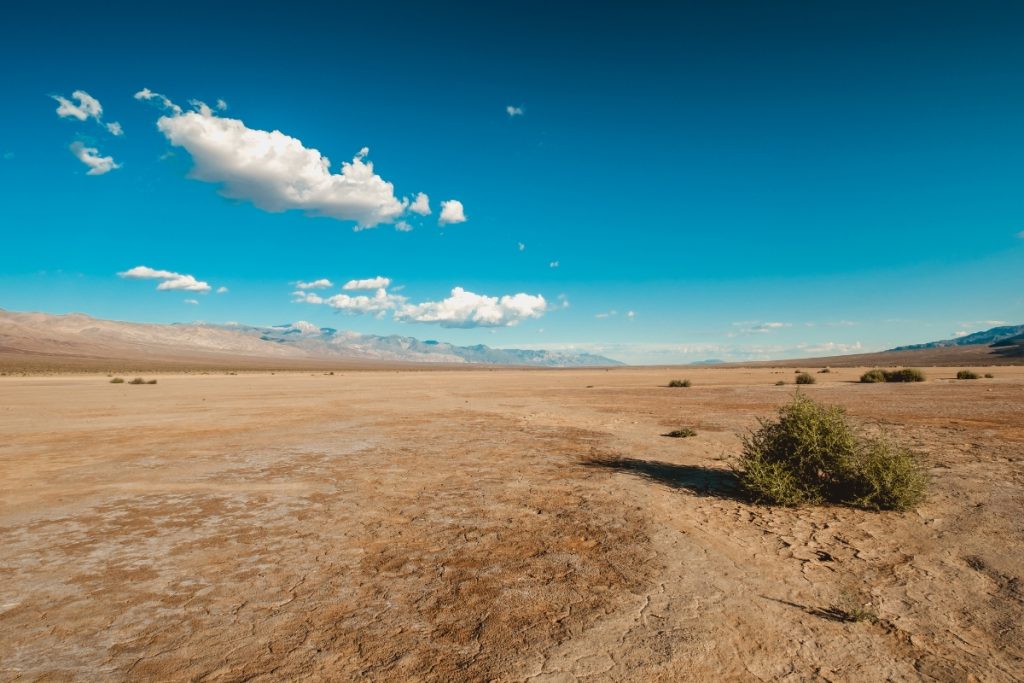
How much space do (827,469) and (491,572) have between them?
5.39 m

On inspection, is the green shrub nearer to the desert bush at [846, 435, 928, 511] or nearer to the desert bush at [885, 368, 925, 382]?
the desert bush at [885, 368, 925, 382]

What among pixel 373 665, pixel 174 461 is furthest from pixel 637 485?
pixel 174 461

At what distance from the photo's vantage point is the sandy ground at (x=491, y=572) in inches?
147

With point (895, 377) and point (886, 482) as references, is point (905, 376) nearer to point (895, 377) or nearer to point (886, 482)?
point (895, 377)

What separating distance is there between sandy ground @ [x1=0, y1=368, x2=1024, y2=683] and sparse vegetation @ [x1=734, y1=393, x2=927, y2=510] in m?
0.31

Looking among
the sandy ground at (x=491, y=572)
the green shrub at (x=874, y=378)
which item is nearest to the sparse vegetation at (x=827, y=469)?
the sandy ground at (x=491, y=572)

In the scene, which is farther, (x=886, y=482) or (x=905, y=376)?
(x=905, y=376)

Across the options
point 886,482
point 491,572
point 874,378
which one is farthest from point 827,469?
point 874,378

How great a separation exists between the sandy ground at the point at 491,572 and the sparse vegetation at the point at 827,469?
0.31m

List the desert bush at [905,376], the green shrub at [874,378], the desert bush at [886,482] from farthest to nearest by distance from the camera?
the green shrub at [874,378]
the desert bush at [905,376]
the desert bush at [886,482]

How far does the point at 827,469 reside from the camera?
24.8 ft

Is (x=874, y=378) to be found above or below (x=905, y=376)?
below

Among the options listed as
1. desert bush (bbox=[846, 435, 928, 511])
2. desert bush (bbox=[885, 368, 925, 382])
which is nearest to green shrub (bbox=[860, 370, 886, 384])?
desert bush (bbox=[885, 368, 925, 382])

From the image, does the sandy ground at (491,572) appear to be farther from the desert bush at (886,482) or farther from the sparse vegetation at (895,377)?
the sparse vegetation at (895,377)
